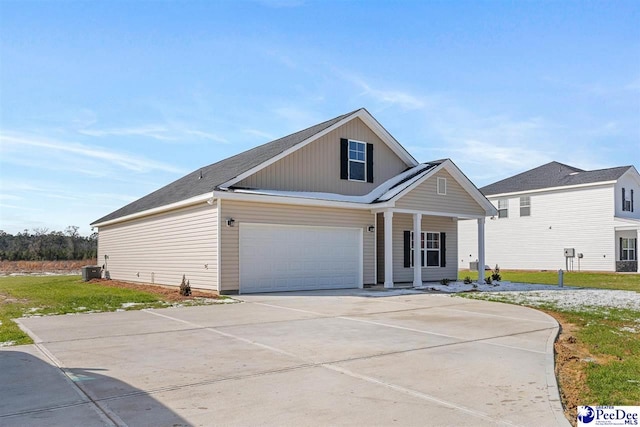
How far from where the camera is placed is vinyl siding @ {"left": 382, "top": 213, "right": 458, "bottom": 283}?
1998 cm

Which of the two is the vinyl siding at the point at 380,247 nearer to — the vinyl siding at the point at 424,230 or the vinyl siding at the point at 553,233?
the vinyl siding at the point at 424,230

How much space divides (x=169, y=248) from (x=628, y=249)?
88.1ft

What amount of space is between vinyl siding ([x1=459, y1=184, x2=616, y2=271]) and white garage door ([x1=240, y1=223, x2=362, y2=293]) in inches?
741

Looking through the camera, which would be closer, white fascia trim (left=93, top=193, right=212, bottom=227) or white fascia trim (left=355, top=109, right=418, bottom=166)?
white fascia trim (left=93, top=193, right=212, bottom=227)

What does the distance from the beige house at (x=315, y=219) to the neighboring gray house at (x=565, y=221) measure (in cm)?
1278

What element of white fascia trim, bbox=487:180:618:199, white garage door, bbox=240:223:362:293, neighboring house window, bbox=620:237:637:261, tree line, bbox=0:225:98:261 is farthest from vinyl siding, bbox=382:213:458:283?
tree line, bbox=0:225:98:261

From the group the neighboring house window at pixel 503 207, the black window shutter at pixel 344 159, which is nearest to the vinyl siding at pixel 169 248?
the black window shutter at pixel 344 159

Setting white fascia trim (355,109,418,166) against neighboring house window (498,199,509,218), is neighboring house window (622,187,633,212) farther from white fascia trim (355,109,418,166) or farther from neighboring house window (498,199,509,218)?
white fascia trim (355,109,418,166)

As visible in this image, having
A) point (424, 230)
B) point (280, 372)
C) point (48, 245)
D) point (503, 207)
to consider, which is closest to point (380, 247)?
point (424, 230)

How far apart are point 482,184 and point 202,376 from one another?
3620 cm

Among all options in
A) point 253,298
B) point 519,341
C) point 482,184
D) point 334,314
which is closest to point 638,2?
point 519,341

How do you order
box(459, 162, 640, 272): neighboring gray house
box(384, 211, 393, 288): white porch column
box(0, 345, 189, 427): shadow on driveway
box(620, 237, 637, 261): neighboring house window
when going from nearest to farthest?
box(0, 345, 189, 427): shadow on driveway < box(384, 211, 393, 288): white porch column < box(459, 162, 640, 272): neighboring gray house < box(620, 237, 637, 261): neighboring house window

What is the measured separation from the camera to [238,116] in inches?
631

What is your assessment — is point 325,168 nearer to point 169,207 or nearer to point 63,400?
point 169,207
